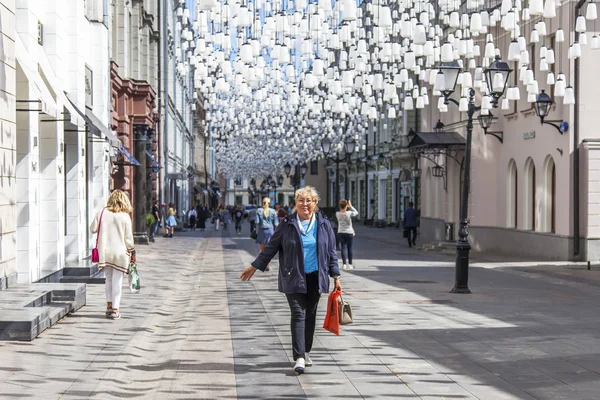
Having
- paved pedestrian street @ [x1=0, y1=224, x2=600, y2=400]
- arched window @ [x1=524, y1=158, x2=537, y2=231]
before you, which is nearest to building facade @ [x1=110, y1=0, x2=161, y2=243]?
arched window @ [x1=524, y1=158, x2=537, y2=231]

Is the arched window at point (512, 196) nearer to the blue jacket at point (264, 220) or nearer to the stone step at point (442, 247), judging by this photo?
the stone step at point (442, 247)

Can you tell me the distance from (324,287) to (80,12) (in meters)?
12.8

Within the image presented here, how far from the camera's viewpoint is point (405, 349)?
10578 millimetres

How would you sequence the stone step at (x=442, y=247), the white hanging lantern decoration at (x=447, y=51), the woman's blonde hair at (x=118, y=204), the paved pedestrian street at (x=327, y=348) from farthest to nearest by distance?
the stone step at (x=442, y=247), the white hanging lantern decoration at (x=447, y=51), the woman's blonde hair at (x=118, y=204), the paved pedestrian street at (x=327, y=348)

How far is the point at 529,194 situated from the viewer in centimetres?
3155

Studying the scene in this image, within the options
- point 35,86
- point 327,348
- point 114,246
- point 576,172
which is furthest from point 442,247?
point 327,348

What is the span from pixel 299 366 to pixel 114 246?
512 cm

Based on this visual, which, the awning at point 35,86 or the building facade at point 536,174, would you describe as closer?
the awning at point 35,86

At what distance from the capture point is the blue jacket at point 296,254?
30.0 feet

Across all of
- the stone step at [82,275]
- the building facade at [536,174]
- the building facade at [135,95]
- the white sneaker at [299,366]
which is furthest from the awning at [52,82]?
the building facade at [135,95]

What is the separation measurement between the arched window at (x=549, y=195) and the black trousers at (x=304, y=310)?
21158 millimetres

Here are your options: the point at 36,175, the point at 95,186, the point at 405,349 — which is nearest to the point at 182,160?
the point at 95,186

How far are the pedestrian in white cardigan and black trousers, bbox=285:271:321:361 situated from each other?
455 centimetres

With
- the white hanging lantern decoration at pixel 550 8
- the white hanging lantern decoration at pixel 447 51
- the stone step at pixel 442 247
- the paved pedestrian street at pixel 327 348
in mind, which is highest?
the white hanging lantern decoration at pixel 550 8
